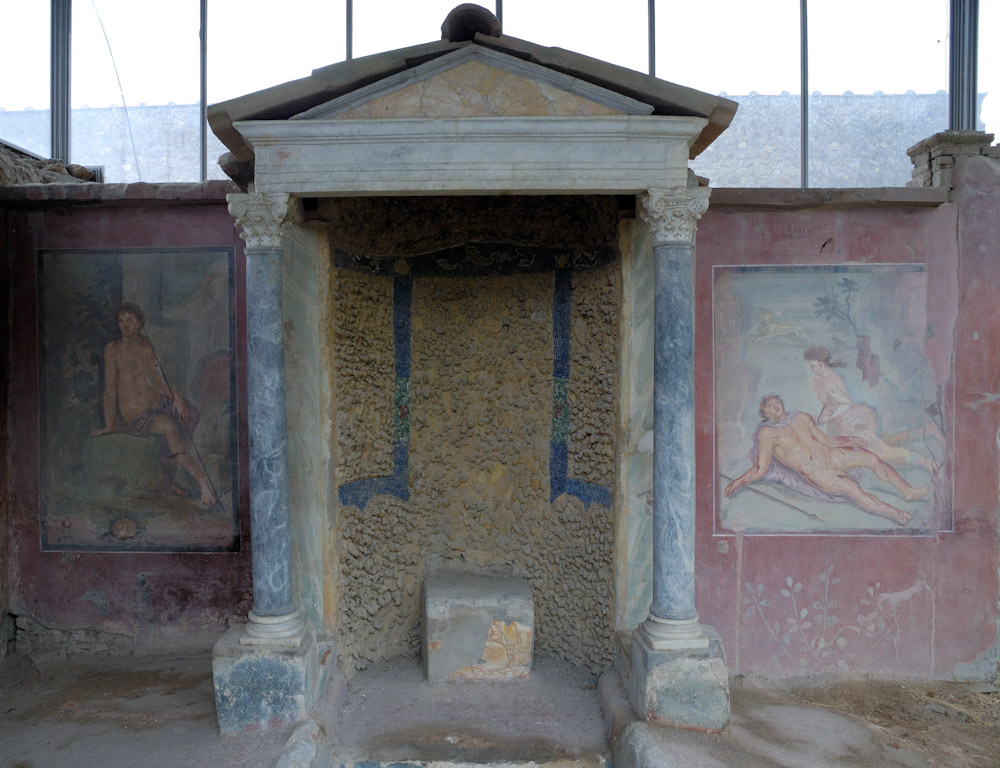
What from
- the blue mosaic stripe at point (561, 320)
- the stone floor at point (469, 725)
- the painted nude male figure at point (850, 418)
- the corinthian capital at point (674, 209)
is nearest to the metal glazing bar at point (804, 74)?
the painted nude male figure at point (850, 418)

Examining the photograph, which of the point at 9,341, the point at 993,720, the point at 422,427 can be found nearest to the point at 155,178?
the point at 9,341

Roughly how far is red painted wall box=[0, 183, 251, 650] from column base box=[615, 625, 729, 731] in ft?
9.70

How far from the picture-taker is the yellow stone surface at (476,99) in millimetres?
3926

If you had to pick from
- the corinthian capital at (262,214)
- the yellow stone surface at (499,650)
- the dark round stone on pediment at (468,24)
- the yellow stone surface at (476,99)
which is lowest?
the yellow stone surface at (499,650)

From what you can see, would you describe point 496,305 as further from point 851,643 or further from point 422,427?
point 851,643

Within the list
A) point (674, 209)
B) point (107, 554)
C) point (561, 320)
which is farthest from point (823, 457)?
point (107, 554)

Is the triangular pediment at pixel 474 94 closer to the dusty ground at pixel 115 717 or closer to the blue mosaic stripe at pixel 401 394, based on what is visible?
the blue mosaic stripe at pixel 401 394


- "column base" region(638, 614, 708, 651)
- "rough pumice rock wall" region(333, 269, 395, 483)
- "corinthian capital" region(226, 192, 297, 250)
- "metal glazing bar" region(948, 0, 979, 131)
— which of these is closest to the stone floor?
"column base" region(638, 614, 708, 651)

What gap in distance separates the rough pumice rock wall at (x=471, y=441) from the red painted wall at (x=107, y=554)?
1054 millimetres

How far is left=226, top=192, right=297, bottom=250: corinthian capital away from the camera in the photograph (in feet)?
12.9

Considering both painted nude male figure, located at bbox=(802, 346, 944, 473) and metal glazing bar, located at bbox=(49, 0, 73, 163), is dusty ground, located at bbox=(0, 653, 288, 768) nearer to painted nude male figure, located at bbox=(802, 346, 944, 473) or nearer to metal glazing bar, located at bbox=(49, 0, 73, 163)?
painted nude male figure, located at bbox=(802, 346, 944, 473)

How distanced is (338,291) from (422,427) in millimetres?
1188

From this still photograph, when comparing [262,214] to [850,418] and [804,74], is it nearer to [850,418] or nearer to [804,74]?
[850,418]

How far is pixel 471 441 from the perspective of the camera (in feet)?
17.8
